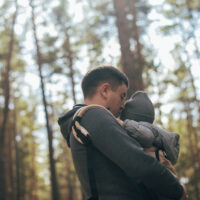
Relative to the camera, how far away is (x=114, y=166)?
1908 millimetres

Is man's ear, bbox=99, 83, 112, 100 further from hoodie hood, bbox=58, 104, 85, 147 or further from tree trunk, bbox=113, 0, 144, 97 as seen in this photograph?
tree trunk, bbox=113, 0, 144, 97

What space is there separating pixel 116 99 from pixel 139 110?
0.25 m

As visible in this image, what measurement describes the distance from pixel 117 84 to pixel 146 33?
1625cm

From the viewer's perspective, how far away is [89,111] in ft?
6.52

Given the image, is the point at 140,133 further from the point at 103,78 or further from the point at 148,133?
the point at 103,78

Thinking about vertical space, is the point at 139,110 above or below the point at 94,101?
below

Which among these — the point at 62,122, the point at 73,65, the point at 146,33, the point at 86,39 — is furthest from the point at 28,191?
the point at 62,122

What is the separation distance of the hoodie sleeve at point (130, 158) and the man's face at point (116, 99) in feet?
1.26

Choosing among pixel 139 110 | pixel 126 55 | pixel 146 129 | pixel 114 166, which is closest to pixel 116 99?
pixel 139 110

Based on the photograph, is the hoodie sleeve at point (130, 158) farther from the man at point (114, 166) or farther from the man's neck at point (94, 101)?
the man's neck at point (94, 101)

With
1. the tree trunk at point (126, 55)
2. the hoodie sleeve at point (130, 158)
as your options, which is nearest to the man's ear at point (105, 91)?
the hoodie sleeve at point (130, 158)

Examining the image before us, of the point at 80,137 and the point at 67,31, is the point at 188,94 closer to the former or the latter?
the point at 67,31

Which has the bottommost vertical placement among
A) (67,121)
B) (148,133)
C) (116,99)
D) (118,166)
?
(118,166)

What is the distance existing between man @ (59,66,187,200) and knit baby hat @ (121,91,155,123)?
1.56 ft
